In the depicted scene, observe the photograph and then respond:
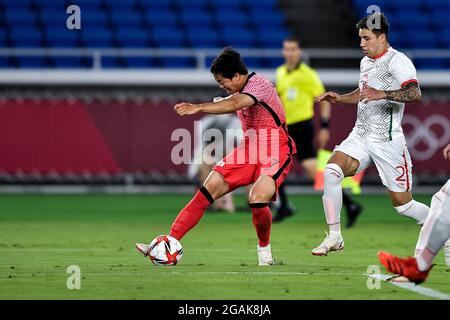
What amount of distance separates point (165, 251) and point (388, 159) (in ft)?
7.18

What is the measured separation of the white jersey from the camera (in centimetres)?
983

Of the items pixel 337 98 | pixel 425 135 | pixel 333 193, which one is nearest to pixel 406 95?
pixel 337 98

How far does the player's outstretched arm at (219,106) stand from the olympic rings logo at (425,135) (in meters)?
12.2

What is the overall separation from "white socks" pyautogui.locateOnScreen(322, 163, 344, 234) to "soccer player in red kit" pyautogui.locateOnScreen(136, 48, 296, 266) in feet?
1.28

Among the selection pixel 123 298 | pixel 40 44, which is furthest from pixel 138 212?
pixel 123 298

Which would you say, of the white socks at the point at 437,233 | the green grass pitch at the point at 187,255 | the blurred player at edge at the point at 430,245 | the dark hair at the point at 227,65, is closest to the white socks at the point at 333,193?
the green grass pitch at the point at 187,255

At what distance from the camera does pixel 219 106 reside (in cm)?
A: 895

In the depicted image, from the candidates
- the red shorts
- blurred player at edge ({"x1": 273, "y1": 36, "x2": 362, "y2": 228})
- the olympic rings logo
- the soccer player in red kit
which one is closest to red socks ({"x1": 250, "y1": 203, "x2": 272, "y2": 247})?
the soccer player in red kit

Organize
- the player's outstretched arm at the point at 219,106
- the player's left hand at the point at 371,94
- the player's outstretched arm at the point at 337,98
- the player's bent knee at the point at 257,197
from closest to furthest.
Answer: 1. the player's outstretched arm at the point at 219,106
2. the player's left hand at the point at 371,94
3. the player's bent knee at the point at 257,197
4. the player's outstretched arm at the point at 337,98

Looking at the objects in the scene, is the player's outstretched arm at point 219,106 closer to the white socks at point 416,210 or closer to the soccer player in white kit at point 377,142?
the soccer player in white kit at point 377,142

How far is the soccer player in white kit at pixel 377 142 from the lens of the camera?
9.77 m

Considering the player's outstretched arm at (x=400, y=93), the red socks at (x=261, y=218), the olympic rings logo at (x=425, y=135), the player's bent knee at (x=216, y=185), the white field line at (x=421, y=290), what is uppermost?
the olympic rings logo at (x=425, y=135)

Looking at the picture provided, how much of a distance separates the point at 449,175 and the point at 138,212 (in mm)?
7457
